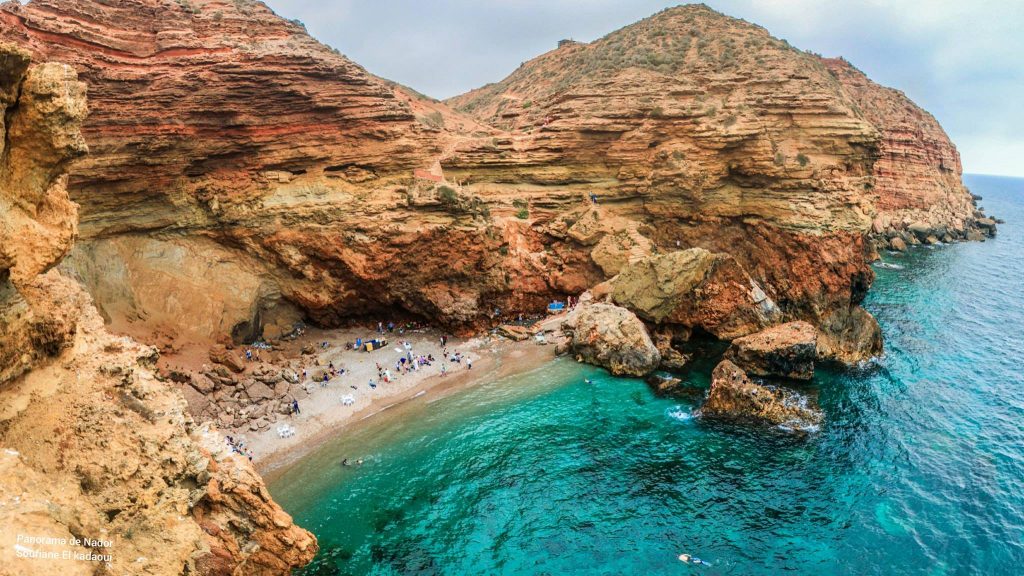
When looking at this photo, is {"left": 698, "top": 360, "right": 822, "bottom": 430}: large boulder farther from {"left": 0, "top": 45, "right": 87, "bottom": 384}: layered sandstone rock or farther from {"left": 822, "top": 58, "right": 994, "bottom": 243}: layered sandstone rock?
{"left": 822, "top": 58, "right": 994, "bottom": 243}: layered sandstone rock

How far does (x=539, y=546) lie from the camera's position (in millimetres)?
20578

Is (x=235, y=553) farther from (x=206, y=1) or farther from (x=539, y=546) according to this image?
(x=206, y=1)

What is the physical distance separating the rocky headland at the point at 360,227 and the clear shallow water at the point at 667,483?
10.8 ft

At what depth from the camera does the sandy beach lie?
2680 cm

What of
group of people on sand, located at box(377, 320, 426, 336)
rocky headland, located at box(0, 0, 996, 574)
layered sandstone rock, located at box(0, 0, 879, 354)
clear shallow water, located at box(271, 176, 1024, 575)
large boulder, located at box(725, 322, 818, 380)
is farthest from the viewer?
group of people on sand, located at box(377, 320, 426, 336)

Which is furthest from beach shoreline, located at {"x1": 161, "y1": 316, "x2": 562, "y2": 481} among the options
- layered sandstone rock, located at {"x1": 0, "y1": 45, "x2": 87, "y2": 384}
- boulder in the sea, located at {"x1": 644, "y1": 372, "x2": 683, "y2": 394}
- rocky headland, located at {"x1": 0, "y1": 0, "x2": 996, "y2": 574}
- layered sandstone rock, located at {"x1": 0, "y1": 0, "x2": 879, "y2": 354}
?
layered sandstone rock, located at {"x1": 0, "y1": 45, "x2": 87, "y2": 384}

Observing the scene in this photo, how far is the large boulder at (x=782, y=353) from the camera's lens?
32.0 meters

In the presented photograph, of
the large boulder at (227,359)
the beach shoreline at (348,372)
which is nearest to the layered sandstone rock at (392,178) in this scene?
the beach shoreline at (348,372)

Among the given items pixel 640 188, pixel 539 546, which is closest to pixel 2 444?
pixel 539 546

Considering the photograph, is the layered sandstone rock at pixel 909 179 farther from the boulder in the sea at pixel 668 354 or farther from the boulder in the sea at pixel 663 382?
the boulder in the sea at pixel 663 382

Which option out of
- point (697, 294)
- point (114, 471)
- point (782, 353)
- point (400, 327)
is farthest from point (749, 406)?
point (114, 471)

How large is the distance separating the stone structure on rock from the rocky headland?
157mm

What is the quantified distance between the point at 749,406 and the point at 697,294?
11.1m

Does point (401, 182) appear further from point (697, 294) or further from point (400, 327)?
point (697, 294)
